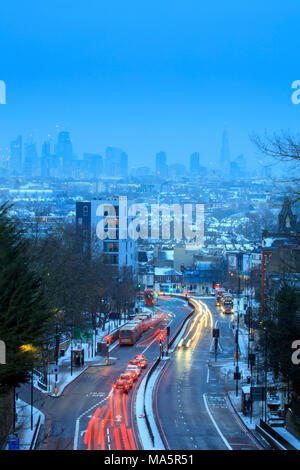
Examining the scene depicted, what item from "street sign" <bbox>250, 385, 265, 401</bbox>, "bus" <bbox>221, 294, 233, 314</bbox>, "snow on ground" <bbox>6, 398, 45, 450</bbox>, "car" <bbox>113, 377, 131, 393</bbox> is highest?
"street sign" <bbox>250, 385, 265, 401</bbox>

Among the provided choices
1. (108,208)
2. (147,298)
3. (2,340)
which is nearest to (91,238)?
(108,208)

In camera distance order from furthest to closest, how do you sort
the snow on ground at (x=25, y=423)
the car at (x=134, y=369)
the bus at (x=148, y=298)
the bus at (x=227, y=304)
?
1. the bus at (x=148, y=298)
2. the bus at (x=227, y=304)
3. the car at (x=134, y=369)
4. the snow on ground at (x=25, y=423)

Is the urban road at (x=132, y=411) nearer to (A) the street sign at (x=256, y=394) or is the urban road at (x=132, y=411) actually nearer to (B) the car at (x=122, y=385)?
(B) the car at (x=122, y=385)

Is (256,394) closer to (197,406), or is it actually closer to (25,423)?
(197,406)

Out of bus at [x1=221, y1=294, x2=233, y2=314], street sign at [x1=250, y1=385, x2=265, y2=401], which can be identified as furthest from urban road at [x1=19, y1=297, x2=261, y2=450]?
bus at [x1=221, y1=294, x2=233, y2=314]

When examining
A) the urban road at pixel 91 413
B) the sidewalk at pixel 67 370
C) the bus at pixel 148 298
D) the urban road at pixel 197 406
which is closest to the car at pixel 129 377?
the urban road at pixel 91 413

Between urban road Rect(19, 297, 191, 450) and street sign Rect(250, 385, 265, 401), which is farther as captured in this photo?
street sign Rect(250, 385, 265, 401)

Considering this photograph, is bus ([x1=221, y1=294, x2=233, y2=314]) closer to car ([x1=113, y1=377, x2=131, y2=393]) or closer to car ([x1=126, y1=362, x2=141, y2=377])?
car ([x1=126, y1=362, x2=141, y2=377])

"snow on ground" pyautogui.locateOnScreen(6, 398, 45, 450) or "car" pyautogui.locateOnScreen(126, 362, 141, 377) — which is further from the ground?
"snow on ground" pyautogui.locateOnScreen(6, 398, 45, 450)

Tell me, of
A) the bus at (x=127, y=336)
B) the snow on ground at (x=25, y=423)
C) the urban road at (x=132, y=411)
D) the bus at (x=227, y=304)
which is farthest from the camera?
the bus at (x=227, y=304)
